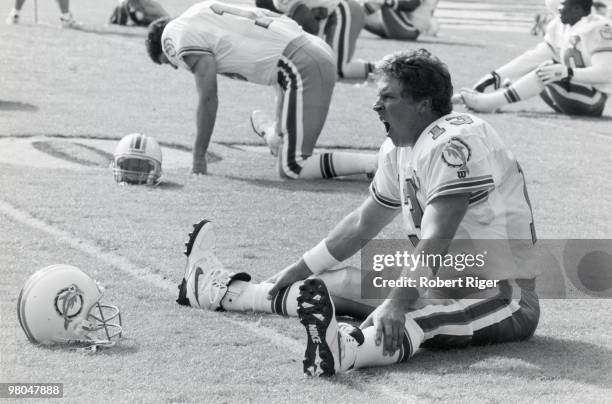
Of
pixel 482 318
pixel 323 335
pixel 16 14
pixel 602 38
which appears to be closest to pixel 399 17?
pixel 16 14

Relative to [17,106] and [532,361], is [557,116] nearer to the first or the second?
[17,106]

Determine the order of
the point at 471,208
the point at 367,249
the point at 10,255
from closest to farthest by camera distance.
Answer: the point at 471,208, the point at 10,255, the point at 367,249

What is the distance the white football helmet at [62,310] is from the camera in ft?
16.7

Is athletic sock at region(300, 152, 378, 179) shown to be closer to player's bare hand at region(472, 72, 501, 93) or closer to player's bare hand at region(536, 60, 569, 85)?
player's bare hand at region(536, 60, 569, 85)

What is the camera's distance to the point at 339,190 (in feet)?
30.0

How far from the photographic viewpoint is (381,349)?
4914mm

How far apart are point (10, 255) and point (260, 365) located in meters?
2.27

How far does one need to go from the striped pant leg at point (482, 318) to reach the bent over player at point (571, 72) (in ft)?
25.5

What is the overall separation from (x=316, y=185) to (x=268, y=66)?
3.34ft

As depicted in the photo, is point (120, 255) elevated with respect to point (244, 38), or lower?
lower

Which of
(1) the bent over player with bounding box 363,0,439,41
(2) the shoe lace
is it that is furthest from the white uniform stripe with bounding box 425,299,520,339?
(1) the bent over player with bounding box 363,0,439,41

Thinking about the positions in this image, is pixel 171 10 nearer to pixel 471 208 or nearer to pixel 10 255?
pixel 10 255

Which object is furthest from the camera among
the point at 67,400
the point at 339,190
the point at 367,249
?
the point at 339,190

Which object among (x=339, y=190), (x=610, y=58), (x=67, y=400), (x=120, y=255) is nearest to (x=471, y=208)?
(x=67, y=400)
